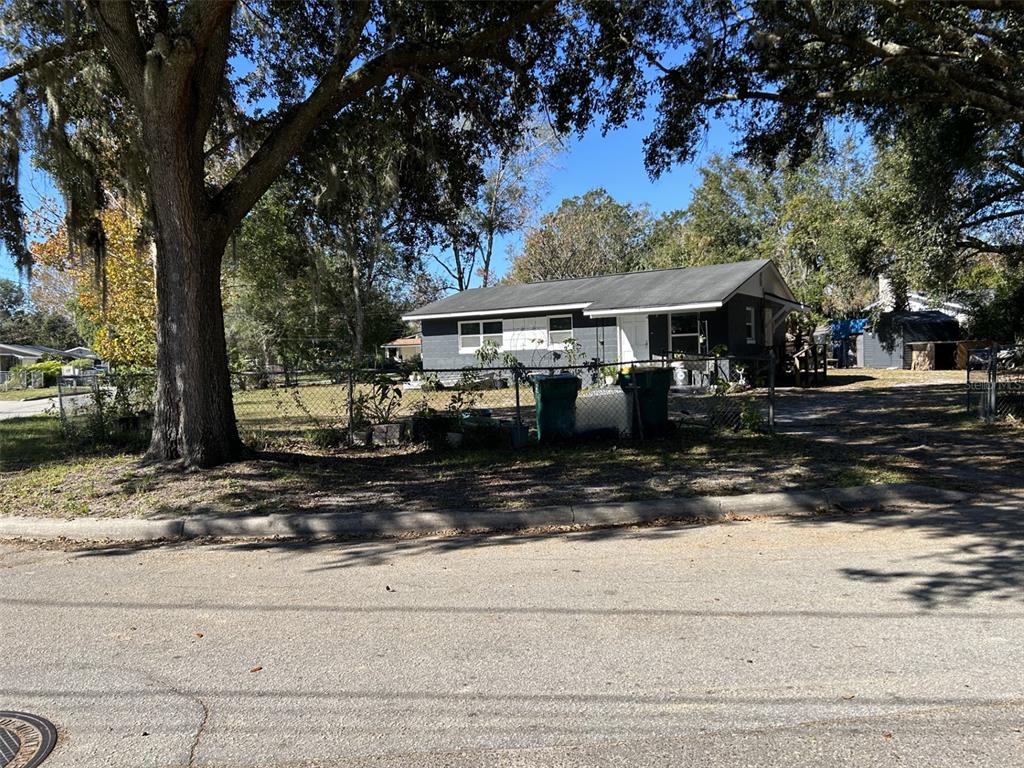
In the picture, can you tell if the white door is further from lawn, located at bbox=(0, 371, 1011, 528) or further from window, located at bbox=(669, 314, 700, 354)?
lawn, located at bbox=(0, 371, 1011, 528)

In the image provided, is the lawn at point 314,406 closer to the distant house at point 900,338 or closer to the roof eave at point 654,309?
the roof eave at point 654,309

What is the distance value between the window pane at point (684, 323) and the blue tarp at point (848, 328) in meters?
14.9

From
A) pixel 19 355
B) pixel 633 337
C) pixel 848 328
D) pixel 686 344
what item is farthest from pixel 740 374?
pixel 19 355

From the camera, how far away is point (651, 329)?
21438mm

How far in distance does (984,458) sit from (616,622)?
23.3 ft

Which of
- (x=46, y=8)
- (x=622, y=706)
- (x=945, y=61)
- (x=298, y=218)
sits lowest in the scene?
(x=622, y=706)

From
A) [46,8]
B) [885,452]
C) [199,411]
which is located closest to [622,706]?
[199,411]

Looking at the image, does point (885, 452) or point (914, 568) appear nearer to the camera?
point (914, 568)

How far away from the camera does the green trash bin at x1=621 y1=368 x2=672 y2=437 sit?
408 inches

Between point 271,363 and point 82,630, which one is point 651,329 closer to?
point 82,630

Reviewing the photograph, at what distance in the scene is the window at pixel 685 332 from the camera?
21.1 m

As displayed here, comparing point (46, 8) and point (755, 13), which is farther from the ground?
point (46, 8)

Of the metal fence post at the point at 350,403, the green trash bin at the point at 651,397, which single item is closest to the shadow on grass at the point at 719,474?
the green trash bin at the point at 651,397

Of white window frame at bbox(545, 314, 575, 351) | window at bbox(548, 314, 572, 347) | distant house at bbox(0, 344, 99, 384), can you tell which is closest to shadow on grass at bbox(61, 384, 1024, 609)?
white window frame at bbox(545, 314, 575, 351)
